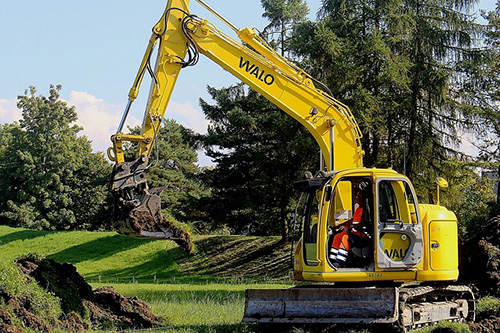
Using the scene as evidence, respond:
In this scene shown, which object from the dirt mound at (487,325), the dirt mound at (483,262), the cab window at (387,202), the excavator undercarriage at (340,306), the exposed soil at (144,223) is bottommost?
the dirt mound at (487,325)

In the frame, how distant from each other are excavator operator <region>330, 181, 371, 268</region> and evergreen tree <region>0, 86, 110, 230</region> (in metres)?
39.2

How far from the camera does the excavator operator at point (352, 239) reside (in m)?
10.3

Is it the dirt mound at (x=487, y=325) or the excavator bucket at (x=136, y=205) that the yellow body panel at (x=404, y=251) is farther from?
the excavator bucket at (x=136, y=205)

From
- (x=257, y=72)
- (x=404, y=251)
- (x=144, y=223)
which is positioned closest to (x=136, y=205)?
(x=144, y=223)

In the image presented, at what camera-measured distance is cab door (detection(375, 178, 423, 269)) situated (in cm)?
1031

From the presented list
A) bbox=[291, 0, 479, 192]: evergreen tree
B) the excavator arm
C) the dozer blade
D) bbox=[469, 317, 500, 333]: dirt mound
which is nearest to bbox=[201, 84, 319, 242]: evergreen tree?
bbox=[291, 0, 479, 192]: evergreen tree

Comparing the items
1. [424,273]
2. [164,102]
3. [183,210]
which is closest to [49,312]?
[164,102]

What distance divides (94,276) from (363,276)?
22.6m

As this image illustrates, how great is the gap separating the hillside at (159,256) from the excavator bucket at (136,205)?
1787cm

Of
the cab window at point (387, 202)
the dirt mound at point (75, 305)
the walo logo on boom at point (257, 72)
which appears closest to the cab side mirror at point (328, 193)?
the cab window at point (387, 202)

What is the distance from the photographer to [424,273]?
10.5 m

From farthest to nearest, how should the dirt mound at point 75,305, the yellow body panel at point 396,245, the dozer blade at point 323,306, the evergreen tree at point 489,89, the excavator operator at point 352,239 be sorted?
the evergreen tree at point 489,89
the dirt mound at point 75,305
the yellow body panel at point 396,245
the excavator operator at point 352,239
the dozer blade at point 323,306

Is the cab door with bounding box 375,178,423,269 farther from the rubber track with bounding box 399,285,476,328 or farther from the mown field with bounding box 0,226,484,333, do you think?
the mown field with bounding box 0,226,484,333

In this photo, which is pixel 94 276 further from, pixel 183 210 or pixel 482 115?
pixel 482 115
